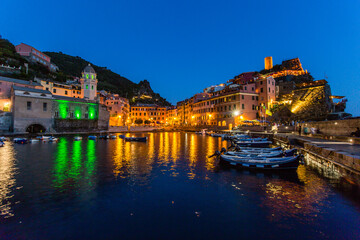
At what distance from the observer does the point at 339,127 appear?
84.2 feet

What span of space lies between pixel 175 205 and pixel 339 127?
1072 inches

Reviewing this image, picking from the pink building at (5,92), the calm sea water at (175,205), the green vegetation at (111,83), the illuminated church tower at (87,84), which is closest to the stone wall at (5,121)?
the pink building at (5,92)

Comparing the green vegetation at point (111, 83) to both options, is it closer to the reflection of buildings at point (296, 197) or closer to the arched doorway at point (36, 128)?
the arched doorway at point (36, 128)

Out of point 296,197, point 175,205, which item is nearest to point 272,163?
point 296,197

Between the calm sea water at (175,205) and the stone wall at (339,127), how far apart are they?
45.5 ft

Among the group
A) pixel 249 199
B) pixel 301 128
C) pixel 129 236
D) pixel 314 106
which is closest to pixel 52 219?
pixel 129 236

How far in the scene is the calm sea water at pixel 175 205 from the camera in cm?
726

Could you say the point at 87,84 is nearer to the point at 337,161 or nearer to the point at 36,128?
the point at 36,128

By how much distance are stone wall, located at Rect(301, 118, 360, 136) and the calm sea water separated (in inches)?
545

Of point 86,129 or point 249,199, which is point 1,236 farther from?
point 86,129

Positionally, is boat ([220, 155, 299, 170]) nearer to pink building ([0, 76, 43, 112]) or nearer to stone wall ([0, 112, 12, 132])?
stone wall ([0, 112, 12, 132])

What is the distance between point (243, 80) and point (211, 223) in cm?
7815

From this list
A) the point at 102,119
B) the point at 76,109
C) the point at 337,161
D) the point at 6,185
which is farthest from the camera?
the point at 102,119

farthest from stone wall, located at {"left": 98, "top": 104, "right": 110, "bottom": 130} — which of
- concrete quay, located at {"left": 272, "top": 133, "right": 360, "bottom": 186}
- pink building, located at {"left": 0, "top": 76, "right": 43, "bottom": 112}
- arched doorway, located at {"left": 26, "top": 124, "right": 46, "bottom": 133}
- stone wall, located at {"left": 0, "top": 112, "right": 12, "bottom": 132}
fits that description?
concrete quay, located at {"left": 272, "top": 133, "right": 360, "bottom": 186}
